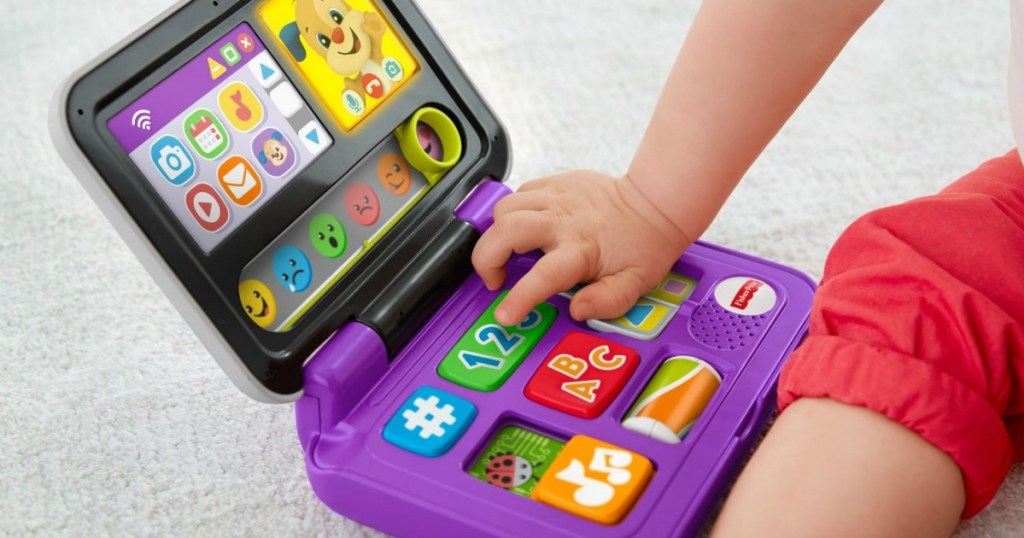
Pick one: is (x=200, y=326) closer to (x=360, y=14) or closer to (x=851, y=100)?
(x=360, y=14)

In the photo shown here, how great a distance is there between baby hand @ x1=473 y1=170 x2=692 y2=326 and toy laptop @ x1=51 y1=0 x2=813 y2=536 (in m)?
0.02

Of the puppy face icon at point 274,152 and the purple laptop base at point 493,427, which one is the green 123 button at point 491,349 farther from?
the puppy face icon at point 274,152

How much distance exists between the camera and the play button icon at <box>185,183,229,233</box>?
582 mm

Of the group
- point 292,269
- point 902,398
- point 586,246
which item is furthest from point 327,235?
point 902,398

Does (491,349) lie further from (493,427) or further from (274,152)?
(274,152)

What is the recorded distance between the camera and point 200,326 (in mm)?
564

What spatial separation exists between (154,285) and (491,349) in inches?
11.2

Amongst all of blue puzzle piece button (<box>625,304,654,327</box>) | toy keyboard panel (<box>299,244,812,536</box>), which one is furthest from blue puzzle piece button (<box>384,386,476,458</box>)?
blue puzzle piece button (<box>625,304,654,327</box>)

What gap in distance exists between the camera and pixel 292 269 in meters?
0.63

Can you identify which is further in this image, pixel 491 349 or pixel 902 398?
pixel 491 349

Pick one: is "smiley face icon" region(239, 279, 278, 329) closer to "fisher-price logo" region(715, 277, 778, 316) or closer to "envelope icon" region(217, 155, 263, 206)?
"envelope icon" region(217, 155, 263, 206)

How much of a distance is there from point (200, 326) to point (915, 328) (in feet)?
1.14

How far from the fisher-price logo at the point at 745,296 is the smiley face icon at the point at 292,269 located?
24 cm

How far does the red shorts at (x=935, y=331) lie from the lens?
1.69 feet
